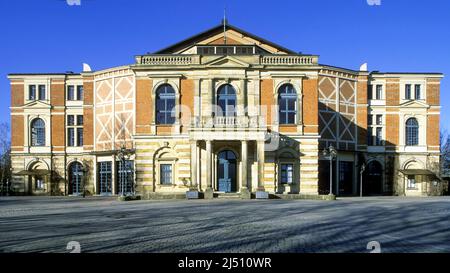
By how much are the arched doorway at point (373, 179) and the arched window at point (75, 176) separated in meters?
28.4

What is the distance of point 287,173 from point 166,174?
9093 mm

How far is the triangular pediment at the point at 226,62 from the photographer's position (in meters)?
34.7

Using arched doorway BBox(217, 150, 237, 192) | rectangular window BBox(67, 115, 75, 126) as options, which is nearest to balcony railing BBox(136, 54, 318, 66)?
arched doorway BBox(217, 150, 237, 192)

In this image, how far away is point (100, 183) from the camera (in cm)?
4669

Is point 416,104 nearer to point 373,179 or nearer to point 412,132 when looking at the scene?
point 412,132

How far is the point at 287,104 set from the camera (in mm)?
35812

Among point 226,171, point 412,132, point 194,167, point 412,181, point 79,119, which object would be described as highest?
point 79,119

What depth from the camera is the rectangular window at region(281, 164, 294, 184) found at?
35.6m

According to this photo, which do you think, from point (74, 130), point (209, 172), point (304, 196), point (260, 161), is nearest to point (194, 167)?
point (209, 172)

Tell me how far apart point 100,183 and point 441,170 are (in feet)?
111

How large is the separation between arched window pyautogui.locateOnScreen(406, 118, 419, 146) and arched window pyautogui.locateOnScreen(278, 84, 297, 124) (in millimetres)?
17940
